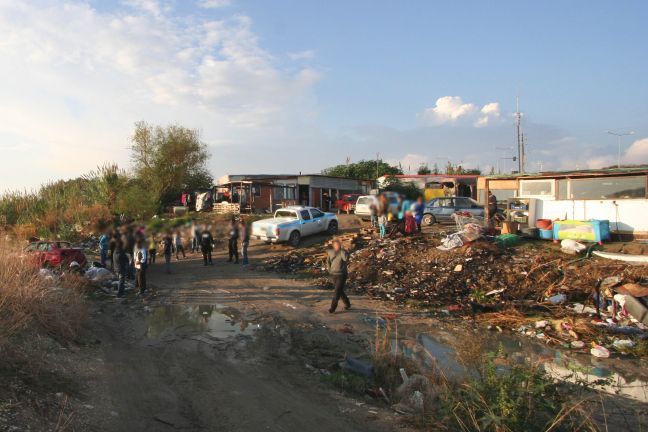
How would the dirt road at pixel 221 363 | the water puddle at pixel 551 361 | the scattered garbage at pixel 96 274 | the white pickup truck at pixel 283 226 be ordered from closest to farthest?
the white pickup truck at pixel 283 226
the dirt road at pixel 221 363
the water puddle at pixel 551 361
the scattered garbage at pixel 96 274

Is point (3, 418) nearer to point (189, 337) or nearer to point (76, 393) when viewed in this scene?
point (76, 393)

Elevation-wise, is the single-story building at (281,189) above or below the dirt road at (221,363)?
above

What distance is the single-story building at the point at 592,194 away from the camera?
55.8 ft

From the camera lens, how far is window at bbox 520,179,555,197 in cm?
1955

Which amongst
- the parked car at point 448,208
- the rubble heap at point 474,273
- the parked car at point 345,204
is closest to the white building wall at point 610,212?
the rubble heap at point 474,273

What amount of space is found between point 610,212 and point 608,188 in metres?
0.98

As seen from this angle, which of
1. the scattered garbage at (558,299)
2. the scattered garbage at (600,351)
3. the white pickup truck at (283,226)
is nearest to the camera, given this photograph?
the white pickup truck at (283,226)

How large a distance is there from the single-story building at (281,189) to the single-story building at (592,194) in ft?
30.4

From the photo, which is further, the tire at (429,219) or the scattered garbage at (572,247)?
the tire at (429,219)

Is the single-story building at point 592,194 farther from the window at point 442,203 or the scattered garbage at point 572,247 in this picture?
the scattered garbage at point 572,247

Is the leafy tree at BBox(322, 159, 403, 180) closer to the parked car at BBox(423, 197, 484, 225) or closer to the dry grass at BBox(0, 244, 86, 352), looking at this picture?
the dry grass at BBox(0, 244, 86, 352)

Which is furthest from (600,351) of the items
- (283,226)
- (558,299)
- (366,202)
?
(366,202)

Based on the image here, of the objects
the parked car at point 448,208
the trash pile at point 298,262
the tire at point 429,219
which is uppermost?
the parked car at point 448,208

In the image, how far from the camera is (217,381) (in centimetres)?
742
